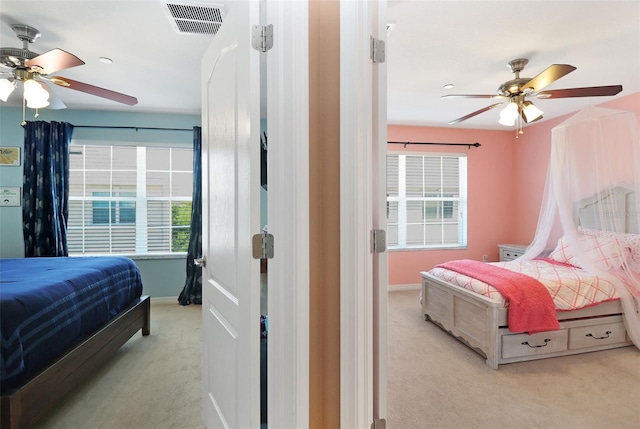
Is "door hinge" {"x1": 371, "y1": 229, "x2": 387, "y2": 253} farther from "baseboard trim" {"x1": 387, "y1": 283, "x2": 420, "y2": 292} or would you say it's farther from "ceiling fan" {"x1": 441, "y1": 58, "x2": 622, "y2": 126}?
"baseboard trim" {"x1": 387, "y1": 283, "x2": 420, "y2": 292}

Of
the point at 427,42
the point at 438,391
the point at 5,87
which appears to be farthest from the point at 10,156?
the point at 438,391

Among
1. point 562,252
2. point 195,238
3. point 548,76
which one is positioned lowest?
point 562,252

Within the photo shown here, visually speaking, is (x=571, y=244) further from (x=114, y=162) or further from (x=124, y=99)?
(x=114, y=162)

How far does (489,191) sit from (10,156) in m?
6.54

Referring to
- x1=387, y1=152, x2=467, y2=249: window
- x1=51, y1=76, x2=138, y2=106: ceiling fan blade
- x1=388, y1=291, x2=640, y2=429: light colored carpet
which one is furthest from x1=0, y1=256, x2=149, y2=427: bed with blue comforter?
x1=387, y1=152, x2=467, y2=249: window

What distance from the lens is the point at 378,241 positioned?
3.63 ft

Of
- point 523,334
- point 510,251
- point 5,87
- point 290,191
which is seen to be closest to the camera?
point 290,191

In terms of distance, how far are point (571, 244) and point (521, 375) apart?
1.54 m

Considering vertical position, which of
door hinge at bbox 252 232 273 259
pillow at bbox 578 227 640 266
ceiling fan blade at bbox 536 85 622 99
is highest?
ceiling fan blade at bbox 536 85 622 99

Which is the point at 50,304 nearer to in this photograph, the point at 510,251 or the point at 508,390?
the point at 508,390

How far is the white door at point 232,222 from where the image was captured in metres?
1.09

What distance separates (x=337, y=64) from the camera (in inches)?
44.7

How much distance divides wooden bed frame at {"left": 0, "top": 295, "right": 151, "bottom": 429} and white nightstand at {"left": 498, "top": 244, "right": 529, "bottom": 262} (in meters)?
4.63

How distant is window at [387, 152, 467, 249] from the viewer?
4625 millimetres
